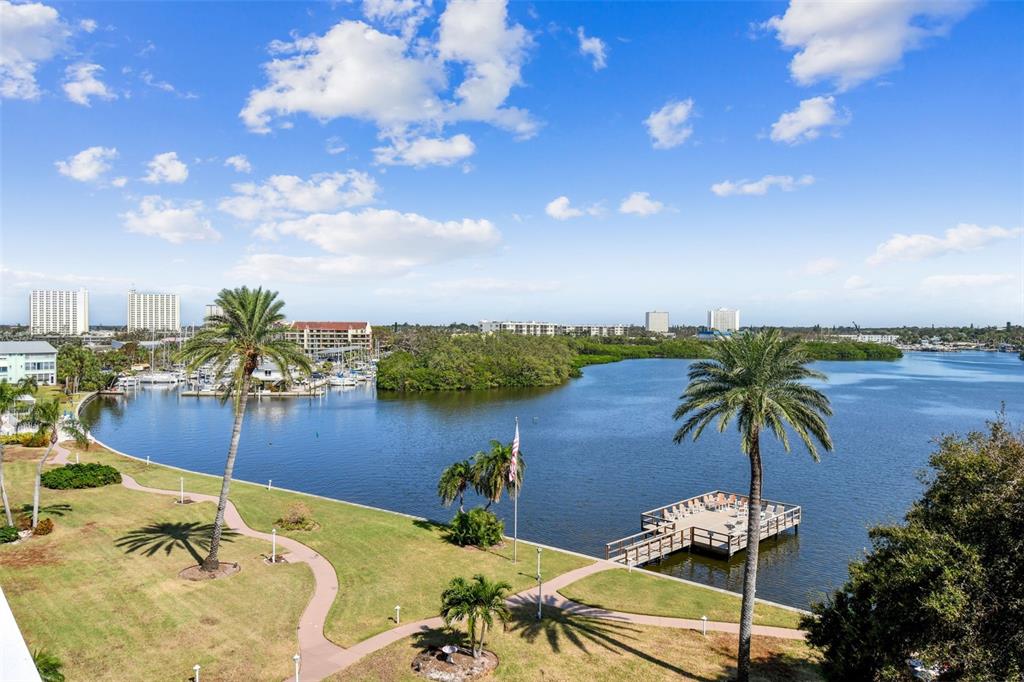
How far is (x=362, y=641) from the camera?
979 inches

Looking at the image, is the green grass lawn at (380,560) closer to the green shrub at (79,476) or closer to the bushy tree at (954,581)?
the green shrub at (79,476)

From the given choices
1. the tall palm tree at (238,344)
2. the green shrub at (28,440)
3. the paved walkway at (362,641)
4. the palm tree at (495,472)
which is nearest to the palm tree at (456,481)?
the palm tree at (495,472)

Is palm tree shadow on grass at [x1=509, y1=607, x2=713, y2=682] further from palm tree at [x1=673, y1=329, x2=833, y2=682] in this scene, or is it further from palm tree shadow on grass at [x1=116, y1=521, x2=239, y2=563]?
palm tree shadow on grass at [x1=116, y1=521, x2=239, y2=563]

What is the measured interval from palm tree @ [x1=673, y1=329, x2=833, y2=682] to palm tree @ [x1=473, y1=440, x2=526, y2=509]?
16726 mm

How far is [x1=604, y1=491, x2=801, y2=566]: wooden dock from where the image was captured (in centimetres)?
4062

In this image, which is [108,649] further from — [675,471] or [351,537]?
[675,471]

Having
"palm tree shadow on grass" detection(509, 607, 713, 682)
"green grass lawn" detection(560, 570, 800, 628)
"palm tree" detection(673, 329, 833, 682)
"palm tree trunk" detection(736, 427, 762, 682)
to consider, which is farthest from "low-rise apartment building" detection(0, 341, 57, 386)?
"palm tree trunk" detection(736, 427, 762, 682)

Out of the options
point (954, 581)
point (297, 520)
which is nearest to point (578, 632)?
point (954, 581)

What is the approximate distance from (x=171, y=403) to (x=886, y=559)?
12590 centimetres

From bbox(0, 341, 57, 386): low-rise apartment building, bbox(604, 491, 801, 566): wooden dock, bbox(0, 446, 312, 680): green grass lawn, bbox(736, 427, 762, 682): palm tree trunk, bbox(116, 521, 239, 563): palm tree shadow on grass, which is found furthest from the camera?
bbox(0, 341, 57, 386): low-rise apartment building

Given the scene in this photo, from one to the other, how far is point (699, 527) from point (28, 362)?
444 feet

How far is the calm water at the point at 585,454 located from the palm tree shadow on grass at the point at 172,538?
16.2m

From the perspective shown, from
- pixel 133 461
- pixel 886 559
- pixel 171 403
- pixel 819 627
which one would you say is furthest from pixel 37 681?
pixel 171 403

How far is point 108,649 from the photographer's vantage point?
2331cm
